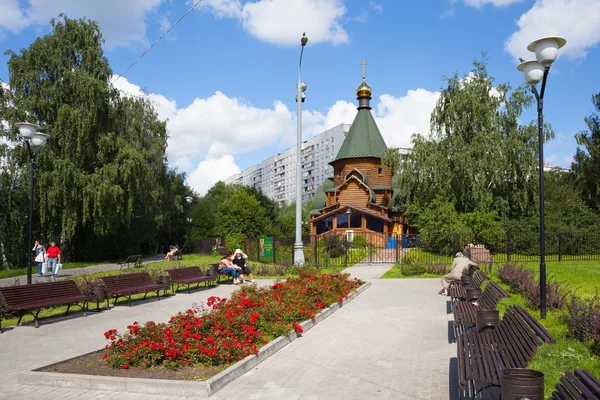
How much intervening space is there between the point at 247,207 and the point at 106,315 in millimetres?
22981

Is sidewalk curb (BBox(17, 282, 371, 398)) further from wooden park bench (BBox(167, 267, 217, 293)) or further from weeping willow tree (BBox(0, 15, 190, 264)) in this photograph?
weeping willow tree (BBox(0, 15, 190, 264))

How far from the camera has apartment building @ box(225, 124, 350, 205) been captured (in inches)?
3949

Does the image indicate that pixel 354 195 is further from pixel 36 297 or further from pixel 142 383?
pixel 142 383

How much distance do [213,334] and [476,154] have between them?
27798 mm

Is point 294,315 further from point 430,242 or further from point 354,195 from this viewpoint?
point 354,195

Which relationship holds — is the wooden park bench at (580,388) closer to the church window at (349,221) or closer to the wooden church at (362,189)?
the wooden church at (362,189)

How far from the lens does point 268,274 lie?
20.4 meters

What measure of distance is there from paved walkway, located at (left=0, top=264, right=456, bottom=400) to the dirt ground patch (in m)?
0.34

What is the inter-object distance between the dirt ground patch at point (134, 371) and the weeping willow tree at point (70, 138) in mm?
24395

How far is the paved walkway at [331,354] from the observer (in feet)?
18.0

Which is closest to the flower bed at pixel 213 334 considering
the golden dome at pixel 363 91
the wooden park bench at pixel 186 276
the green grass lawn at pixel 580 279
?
A: the wooden park bench at pixel 186 276

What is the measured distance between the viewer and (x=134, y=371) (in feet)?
19.8

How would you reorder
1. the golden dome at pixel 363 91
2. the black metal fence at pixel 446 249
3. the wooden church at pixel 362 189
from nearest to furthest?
the black metal fence at pixel 446 249 → the wooden church at pixel 362 189 → the golden dome at pixel 363 91

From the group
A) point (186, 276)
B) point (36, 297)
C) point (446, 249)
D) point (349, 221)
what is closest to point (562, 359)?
point (36, 297)
